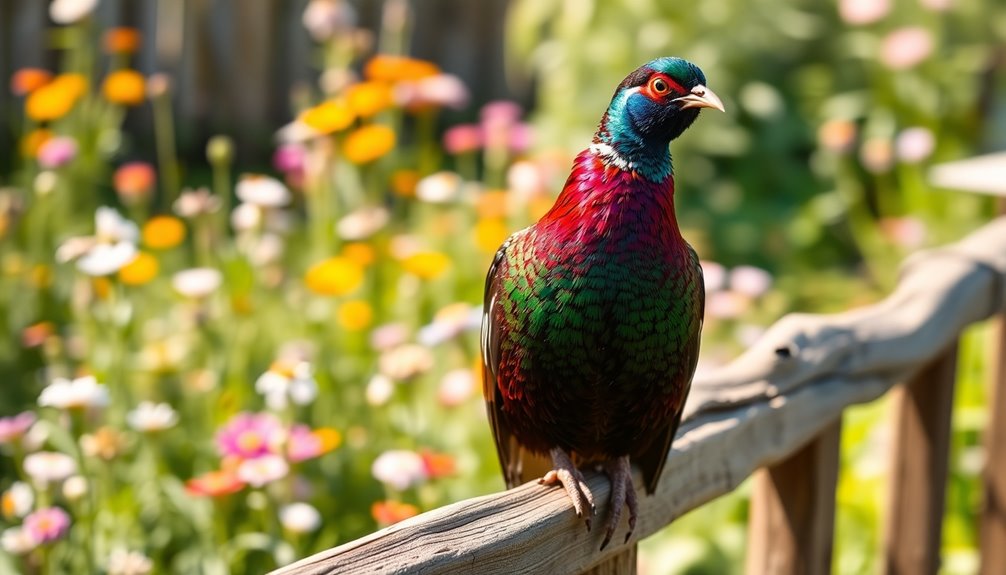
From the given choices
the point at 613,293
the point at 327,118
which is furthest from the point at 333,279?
the point at 613,293

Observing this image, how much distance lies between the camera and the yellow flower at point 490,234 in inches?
129

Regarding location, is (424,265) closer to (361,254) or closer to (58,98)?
(361,254)

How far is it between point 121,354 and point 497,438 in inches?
39.2

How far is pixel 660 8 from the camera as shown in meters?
4.58

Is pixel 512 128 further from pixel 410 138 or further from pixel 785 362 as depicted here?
pixel 410 138

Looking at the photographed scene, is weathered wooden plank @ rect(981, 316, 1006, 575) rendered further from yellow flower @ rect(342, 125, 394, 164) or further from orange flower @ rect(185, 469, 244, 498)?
orange flower @ rect(185, 469, 244, 498)

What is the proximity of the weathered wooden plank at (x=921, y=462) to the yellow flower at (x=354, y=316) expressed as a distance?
1229 millimetres

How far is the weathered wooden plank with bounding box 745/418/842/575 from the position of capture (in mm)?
2061

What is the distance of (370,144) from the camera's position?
3100mm

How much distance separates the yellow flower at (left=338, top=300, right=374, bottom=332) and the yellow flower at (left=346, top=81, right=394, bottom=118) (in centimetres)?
50

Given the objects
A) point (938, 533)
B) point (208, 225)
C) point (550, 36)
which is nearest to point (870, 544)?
point (938, 533)

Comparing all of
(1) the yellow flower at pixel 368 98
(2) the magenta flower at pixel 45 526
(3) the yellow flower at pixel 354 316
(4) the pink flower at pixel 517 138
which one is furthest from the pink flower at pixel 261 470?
(4) the pink flower at pixel 517 138

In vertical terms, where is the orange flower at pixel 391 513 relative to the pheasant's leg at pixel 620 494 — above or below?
below

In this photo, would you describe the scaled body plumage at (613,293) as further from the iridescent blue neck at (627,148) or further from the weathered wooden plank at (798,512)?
the weathered wooden plank at (798,512)
